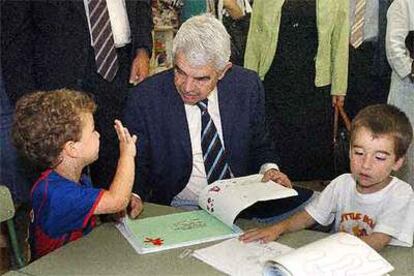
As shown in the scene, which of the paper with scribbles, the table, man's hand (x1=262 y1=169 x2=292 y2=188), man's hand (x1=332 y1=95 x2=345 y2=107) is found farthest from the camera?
man's hand (x1=332 y1=95 x2=345 y2=107)

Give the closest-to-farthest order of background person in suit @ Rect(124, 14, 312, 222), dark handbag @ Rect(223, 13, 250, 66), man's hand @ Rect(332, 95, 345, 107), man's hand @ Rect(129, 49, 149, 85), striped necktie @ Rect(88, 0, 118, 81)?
background person in suit @ Rect(124, 14, 312, 222), striped necktie @ Rect(88, 0, 118, 81), man's hand @ Rect(129, 49, 149, 85), dark handbag @ Rect(223, 13, 250, 66), man's hand @ Rect(332, 95, 345, 107)

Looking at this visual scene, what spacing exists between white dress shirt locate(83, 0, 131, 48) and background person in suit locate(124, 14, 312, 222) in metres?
0.54

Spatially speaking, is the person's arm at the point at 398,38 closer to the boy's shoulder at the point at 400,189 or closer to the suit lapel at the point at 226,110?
the suit lapel at the point at 226,110

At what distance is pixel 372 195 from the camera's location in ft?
4.91

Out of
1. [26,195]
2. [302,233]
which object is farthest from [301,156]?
[302,233]

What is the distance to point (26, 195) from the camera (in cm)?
234

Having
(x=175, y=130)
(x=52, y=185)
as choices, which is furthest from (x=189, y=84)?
(x=52, y=185)

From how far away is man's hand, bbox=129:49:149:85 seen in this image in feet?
7.86

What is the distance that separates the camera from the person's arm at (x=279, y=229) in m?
1.42

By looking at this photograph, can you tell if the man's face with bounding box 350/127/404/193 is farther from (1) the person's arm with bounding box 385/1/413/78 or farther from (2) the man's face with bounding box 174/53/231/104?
(1) the person's arm with bounding box 385/1/413/78

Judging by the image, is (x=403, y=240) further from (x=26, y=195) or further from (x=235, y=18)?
(x=235, y=18)

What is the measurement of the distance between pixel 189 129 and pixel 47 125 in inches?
20.7

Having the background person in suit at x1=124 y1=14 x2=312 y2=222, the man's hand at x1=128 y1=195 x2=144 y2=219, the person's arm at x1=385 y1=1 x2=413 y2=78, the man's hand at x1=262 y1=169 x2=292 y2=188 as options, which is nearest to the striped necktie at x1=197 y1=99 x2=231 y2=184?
the background person in suit at x1=124 y1=14 x2=312 y2=222

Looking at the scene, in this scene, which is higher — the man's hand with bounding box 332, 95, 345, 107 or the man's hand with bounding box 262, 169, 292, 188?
the man's hand with bounding box 262, 169, 292, 188
